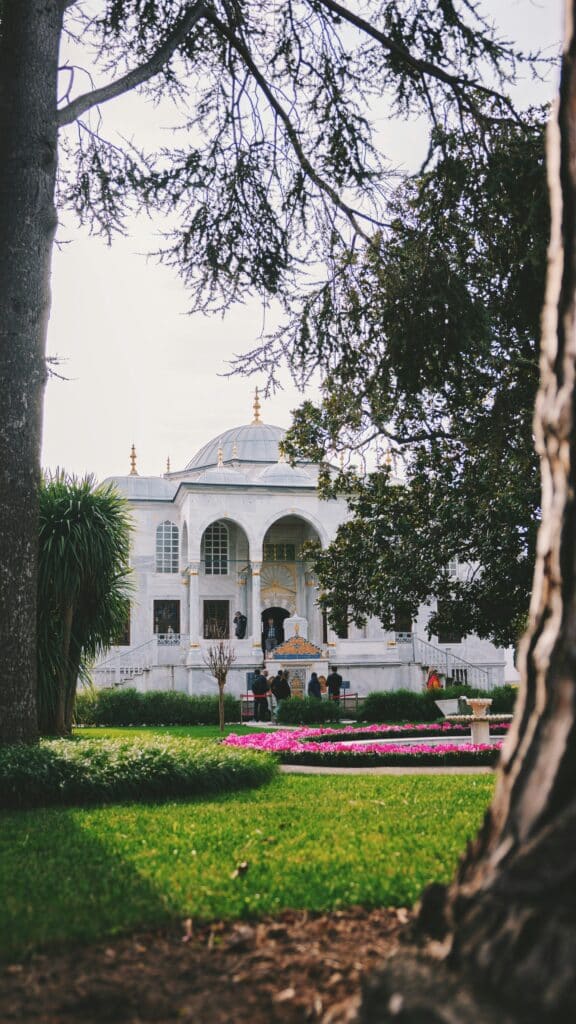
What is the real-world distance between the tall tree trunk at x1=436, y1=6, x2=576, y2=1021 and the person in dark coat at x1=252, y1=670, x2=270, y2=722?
20.6m

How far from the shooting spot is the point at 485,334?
28.2ft

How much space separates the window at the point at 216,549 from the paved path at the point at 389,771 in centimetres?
2701

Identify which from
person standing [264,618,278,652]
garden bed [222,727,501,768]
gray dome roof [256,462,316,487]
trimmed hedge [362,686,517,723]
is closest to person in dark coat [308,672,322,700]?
trimmed hedge [362,686,517,723]

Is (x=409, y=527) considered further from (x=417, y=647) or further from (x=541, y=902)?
(x=417, y=647)

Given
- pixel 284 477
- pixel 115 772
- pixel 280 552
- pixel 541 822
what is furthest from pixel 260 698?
pixel 541 822

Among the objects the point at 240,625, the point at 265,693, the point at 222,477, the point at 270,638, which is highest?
the point at 222,477

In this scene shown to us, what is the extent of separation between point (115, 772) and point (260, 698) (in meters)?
15.6

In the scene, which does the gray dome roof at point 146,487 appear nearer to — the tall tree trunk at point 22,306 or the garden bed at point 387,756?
the garden bed at point 387,756

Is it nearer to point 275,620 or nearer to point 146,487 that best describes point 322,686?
point 275,620

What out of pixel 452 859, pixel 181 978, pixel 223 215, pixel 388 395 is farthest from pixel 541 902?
pixel 223 215

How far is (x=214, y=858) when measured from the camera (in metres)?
4.73

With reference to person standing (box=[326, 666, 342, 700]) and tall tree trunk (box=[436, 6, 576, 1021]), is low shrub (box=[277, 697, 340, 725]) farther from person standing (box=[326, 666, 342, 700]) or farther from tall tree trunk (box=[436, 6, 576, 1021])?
tall tree trunk (box=[436, 6, 576, 1021])

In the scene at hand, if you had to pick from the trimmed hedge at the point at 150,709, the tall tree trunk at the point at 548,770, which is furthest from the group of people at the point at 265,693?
the tall tree trunk at the point at 548,770

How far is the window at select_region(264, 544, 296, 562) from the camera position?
38719 mm
